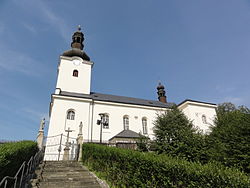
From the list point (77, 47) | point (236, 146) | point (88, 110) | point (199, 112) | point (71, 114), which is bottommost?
point (236, 146)

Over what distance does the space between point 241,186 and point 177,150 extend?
7.77 metres

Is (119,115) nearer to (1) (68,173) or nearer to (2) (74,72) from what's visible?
(2) (74,72)

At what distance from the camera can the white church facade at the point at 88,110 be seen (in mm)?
19938

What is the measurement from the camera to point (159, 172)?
4945 millimetres

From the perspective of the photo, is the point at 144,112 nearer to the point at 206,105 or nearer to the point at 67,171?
the point at 206,105

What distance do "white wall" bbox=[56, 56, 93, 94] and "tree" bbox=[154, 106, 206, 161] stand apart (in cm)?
1559

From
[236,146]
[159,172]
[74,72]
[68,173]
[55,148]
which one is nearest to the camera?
[159,172]

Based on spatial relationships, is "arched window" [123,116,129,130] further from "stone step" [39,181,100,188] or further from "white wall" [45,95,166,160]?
"stone step" [39,181,100,188]

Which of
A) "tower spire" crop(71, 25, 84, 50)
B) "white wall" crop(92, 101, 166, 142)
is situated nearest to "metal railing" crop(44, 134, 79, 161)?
"white wall" crop(92, 101, 166, 142)

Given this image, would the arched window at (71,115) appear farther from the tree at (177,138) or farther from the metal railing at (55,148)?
the tree at (177,138)

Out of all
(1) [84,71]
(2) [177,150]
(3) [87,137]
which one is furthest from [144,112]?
(2) [177,150]

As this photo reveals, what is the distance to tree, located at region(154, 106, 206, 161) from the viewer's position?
10086mm

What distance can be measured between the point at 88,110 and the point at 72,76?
759cm

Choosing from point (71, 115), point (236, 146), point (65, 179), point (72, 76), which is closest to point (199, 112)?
point (236, 146)
